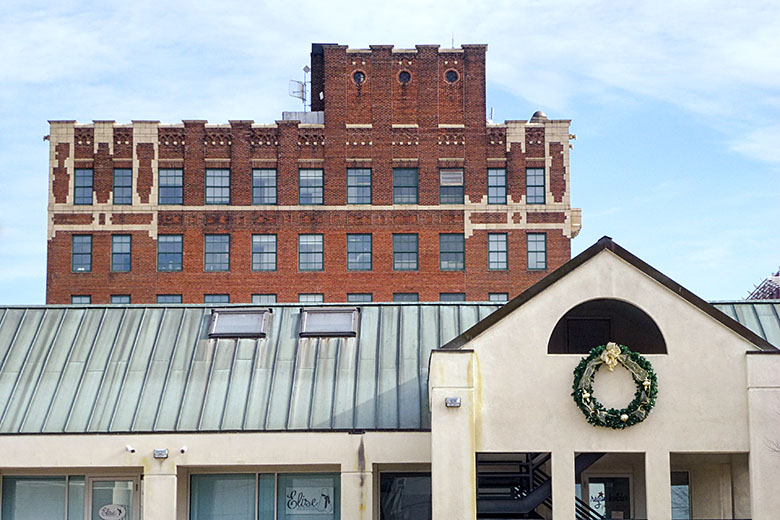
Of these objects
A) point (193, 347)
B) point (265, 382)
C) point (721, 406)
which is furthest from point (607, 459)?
point (193, 347)

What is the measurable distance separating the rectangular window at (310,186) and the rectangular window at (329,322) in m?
36.6

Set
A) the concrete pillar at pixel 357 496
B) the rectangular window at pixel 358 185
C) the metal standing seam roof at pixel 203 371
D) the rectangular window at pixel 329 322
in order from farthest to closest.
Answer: the rectangular window at pixel 358 185 < the rectangular window at pixel 329 322 < the metal standing seam roof at pixel 203 371 < the concrete pillar at pixel 357 496

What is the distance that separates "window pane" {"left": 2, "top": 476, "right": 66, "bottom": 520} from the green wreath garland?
12765 millimetres

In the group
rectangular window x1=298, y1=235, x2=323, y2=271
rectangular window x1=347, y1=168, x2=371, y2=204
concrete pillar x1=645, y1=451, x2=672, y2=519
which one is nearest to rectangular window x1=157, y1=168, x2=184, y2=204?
rectangular window x1=298, y1=235, x2=323, y2=271

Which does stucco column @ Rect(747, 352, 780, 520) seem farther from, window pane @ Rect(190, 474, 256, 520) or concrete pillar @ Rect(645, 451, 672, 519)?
window pane @ Rect(190, 474, 256, 520)

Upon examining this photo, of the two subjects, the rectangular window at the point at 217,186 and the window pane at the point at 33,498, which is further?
the rectangular window at the point at 217,186

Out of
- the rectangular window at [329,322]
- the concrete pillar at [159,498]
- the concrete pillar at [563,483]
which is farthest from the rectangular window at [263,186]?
the concrete pillar at [563,483]

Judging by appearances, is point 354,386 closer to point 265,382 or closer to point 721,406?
point 265,382

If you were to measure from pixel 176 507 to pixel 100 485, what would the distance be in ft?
7.53

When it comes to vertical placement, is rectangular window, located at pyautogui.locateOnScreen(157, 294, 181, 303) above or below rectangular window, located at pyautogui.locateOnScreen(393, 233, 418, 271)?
below

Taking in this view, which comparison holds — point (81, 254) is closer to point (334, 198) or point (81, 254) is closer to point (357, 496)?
point (334, 198)

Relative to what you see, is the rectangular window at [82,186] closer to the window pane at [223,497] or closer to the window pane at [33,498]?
the window pane at [33,498]

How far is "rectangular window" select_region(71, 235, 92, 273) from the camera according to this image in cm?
6944

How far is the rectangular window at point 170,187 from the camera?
69750mm
